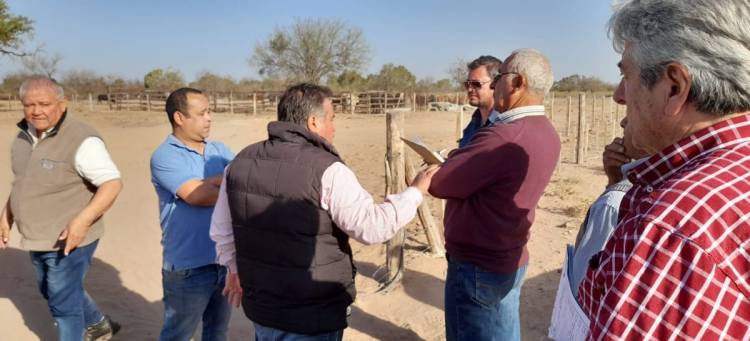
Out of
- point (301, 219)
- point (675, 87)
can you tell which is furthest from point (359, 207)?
point (675, 87)

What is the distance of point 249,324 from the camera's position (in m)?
4.04

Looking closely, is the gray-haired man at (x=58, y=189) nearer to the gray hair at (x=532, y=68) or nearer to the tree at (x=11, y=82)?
the gray hair at (x=532, y=68)

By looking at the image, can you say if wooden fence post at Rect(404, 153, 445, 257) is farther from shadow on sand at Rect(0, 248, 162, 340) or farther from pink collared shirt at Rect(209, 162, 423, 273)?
pink collared shirt at Rect(209, 162, 423, 273)

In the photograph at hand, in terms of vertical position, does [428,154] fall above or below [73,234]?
above

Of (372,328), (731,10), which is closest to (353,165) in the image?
(372,328)

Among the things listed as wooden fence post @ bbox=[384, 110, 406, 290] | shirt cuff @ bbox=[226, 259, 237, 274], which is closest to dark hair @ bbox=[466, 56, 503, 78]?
wooden fence post @ bbox=[384, 110, 406, 290]

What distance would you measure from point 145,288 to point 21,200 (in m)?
2.14

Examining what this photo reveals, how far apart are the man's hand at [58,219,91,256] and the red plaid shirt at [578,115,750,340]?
113 inches

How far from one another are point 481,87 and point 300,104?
1760 millimetres

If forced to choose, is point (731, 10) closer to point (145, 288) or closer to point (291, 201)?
point (291, 201)

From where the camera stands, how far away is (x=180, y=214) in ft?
8.93

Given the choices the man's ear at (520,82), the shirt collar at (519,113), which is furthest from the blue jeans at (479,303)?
the man's ear at (520,82)

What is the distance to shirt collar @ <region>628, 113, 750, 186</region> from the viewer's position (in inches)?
32.4

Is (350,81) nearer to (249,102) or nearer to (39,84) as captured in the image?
(249,102)
